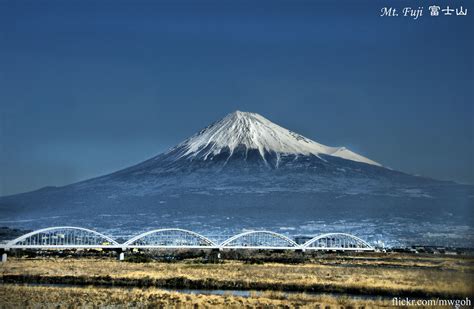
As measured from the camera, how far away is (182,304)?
29281 mm

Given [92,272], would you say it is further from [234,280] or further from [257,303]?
[257,303]

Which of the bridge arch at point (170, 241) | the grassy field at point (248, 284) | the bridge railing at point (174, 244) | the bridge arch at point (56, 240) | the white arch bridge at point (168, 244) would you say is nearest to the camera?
the grassy field at point (248, 284)

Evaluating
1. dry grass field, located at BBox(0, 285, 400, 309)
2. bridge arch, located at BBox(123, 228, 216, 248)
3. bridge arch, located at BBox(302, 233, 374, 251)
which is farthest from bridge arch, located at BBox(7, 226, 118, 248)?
dry grass field, located at BBox(0, 285, 400, 309)

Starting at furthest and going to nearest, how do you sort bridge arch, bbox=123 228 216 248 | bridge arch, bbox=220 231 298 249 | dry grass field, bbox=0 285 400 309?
1. bridge arch, bbox=220 231 298 249
2. bridge arch, bbox=123 228 216 248
3. dry grass field, bbox=0 285 400 309

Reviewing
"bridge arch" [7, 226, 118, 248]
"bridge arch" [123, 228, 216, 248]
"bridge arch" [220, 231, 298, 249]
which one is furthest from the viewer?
"bridge arch" [220, 231, 298, 249]

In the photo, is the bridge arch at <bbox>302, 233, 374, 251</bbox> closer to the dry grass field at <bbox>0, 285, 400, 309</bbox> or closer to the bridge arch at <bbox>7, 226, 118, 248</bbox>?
the bridge arch at <bbox>7, 226, 118, 248</bbox>

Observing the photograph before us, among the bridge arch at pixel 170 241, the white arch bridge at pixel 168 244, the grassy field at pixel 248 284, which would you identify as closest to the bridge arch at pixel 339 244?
the white arch bridge at pixel 168 244

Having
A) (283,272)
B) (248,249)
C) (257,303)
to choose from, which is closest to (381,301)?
(257,303)

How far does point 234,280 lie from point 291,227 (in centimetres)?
15494

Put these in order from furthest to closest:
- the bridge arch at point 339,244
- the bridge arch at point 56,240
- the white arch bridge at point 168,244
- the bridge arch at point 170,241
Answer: the bridge arch at point 339,244, the bridge arch at point 170,241, the bridge arch at point 56,240, the white arch bridge at point 168,244

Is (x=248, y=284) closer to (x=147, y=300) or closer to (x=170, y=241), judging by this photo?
(x=147, y=300)

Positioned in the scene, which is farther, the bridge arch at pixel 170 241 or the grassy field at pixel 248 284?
the bridge arch at pixel 170 241

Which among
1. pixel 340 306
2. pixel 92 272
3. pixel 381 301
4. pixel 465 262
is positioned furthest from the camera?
pixel 92 272

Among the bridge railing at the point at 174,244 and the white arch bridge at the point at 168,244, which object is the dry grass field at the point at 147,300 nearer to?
the white arch bridge at the point at 168,244
